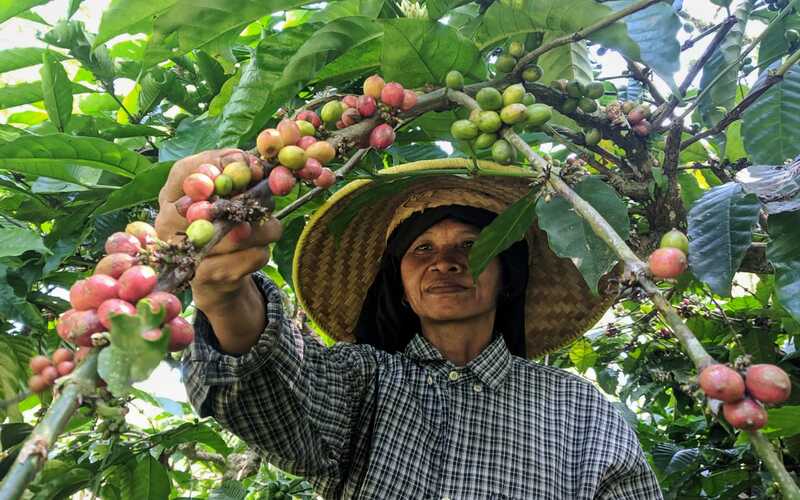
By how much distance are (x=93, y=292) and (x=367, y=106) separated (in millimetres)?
609

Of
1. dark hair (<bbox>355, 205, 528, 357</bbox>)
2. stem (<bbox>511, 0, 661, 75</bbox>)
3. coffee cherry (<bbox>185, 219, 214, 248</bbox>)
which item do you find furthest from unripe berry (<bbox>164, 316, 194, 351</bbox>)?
dark hair (<bbox>355, 205, 528, 357</bbox>)

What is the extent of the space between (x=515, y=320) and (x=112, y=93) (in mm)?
1374

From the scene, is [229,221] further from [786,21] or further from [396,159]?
[786,21]

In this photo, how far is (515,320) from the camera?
7.44 ft

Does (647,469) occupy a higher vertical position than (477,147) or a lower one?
lower

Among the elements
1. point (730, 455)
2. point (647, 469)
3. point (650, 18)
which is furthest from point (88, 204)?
point (730, 455)

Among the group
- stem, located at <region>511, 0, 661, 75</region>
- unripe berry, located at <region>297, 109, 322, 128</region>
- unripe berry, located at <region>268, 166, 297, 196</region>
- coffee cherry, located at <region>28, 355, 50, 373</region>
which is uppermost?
stem, located at <region>511, 0, 661, 75</region>

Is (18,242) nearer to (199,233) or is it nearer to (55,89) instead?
(55,89)

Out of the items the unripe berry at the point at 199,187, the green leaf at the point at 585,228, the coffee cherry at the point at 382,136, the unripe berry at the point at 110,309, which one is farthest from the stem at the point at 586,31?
the unripe berry at the point at 110,309

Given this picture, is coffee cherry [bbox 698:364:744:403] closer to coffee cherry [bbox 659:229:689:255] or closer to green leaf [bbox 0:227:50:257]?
coffee cherry [bbox 659:229:689:255]

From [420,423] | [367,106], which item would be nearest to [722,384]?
[367,106]

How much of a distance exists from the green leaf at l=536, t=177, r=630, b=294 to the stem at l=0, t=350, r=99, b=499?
2.46 feet

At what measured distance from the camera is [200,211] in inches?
32.1

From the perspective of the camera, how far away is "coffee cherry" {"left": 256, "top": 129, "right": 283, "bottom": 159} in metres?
0.95
